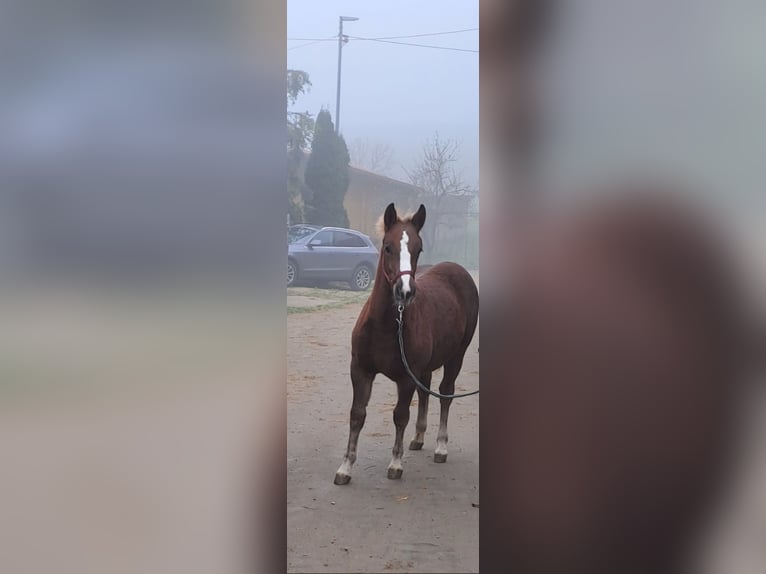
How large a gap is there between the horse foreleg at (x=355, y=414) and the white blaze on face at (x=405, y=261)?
31 centimetres

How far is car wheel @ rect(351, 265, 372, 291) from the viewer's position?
204cm

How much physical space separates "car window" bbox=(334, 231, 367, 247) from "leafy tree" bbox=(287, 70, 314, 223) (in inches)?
4.9

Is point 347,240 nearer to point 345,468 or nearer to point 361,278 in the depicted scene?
point 361,278

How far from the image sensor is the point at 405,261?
201cm

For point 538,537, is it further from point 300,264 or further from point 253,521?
point 300,264

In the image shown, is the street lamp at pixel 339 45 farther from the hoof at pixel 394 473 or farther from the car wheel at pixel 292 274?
the hoof at pixel 394 473

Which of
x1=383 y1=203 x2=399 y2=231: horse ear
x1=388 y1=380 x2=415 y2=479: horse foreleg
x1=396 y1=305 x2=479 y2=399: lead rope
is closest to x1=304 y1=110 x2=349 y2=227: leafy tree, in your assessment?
x1=383 y1=203 x2=399 y2=231: horse ear

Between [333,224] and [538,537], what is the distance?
1.08 metres

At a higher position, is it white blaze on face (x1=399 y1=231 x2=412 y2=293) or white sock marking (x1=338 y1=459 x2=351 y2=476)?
white blaze on face (x1=399 y1=231 x2=412 y2=293)

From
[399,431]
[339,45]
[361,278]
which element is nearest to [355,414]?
[399,431]

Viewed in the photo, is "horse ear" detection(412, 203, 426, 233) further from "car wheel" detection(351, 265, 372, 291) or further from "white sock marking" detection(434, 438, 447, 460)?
"white sock marking" detection(434, 438, 447, 460)

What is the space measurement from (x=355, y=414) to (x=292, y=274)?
478 mm

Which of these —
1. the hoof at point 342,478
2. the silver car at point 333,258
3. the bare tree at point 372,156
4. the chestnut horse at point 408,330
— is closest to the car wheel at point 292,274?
the silver car at point 333,258

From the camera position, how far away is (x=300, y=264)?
1976mm
